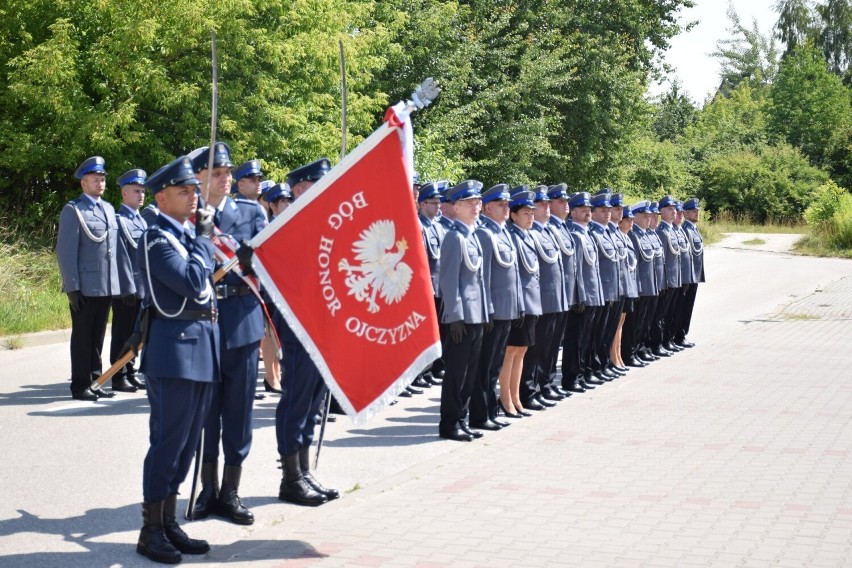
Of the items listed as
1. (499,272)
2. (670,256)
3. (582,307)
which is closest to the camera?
(499,272)

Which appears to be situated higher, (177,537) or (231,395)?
(231,395)

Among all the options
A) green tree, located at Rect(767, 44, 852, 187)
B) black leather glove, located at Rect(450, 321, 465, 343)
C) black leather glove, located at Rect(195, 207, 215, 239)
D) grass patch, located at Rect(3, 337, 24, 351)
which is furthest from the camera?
green tree, located at Rect(767, 44, 852, 187)

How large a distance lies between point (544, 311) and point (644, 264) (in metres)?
3.47

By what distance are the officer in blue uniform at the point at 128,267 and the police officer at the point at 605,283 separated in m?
4.72

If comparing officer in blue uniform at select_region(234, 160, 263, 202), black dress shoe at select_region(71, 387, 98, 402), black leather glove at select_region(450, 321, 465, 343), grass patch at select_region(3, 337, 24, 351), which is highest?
officer in blue uniform at select_region(234, 160, 263, 202)

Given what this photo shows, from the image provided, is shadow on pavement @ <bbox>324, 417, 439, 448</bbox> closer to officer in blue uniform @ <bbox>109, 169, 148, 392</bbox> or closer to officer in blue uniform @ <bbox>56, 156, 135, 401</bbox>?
officer in blue uniform @ <bbox>56, 156, 135, 401</bbox>

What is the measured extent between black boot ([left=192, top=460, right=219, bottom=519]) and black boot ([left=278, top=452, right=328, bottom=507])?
Answer: 47cm

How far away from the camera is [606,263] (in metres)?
12.9

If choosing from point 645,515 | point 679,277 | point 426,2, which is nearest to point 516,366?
point 645,515

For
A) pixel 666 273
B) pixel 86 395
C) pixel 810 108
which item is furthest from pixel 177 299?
pixel 810 108

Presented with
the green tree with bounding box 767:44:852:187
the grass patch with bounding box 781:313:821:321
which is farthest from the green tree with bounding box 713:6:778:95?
the grass patch with bounding box 781:313:821:321

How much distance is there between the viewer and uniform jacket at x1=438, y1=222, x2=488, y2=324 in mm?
9438

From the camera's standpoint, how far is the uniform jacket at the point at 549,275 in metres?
11.2

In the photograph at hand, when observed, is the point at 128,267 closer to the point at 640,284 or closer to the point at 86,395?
the point at 86,395
